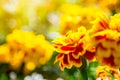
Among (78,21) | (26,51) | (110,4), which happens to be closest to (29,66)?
(26,51)

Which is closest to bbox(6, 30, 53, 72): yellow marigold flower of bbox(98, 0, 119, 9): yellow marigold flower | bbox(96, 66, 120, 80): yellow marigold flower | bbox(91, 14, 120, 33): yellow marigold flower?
bbox(98, 0, 119, 9): yellow marigold flower

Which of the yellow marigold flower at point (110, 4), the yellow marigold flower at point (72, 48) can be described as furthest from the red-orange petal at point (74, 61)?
the yellow marigold flower at point (110, 4)

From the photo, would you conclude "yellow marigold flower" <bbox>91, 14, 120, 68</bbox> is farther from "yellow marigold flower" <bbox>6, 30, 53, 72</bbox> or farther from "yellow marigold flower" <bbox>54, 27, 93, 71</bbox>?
"yellow marigold flower" <bbox>6, 30, 53, 72</bbox>

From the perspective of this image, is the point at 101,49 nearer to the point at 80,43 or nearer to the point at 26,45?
the point at 80,43

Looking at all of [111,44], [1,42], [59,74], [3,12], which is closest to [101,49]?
[111,44]

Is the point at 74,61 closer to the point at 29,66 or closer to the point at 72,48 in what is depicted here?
the point at 72,48

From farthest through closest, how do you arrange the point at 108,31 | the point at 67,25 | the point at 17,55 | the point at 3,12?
the point at 3,12, the point at 67,25, the point at 17,55, the point at 108,31

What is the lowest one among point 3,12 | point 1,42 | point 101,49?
point 101,49
